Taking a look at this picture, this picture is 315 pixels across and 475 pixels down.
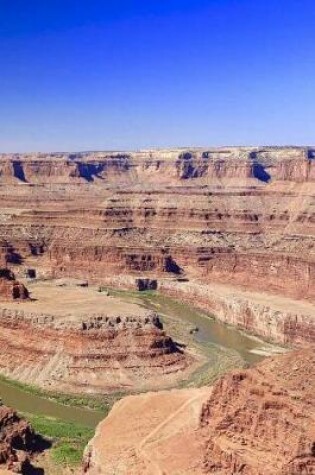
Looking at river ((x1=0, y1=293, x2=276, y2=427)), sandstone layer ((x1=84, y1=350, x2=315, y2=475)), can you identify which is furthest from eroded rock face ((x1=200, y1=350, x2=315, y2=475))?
river ((x1=0, y1=293, x2=276, y2=427))

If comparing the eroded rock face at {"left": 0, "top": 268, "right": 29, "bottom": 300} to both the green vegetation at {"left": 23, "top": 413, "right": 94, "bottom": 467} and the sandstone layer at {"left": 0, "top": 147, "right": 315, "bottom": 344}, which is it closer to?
the green vegetation at {"left": 23, "top": 413, "right": 94, "bottom": 467}

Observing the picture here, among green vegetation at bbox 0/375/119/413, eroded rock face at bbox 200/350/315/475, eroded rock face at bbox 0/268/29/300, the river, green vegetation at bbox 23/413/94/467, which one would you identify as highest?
eroded rock face at bbox 200/350/315/475

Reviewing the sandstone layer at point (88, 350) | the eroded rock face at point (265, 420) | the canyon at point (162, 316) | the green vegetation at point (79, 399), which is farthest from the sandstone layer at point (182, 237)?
the eroded rock face at point (265, 420)

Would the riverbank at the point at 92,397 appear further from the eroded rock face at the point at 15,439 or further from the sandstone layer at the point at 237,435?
the sandstone layer at the point at 237,435

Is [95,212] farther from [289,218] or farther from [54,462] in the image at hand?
[54,462]

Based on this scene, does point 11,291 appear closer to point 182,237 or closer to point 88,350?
point 88,350

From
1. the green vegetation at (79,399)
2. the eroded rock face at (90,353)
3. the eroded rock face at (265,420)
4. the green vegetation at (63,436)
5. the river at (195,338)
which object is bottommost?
the river at (195,338)
